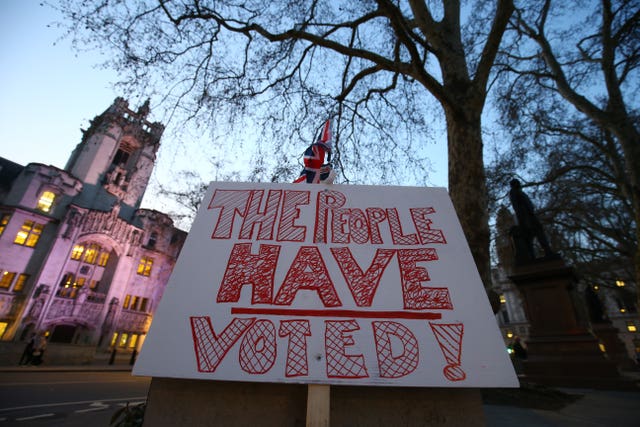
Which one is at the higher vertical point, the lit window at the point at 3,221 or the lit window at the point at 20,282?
the lit window at the point at 3,221

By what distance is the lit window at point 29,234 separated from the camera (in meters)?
17.5

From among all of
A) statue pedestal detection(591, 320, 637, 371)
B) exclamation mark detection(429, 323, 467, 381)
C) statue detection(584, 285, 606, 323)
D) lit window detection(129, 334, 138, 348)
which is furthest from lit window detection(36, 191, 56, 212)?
statue detection(584, 285, 606, 323)

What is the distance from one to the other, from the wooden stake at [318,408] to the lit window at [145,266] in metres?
26.1

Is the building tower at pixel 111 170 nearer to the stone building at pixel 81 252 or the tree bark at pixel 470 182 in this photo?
the stone building at pixel 81 252

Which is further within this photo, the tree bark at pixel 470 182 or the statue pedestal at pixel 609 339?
the statue pedestal at pixel 609 339

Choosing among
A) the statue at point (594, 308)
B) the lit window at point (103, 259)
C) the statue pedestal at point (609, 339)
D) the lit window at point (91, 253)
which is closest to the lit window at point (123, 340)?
the lit window at point (103, 259)

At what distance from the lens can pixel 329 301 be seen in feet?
5.10

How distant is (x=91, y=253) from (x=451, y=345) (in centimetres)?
2625

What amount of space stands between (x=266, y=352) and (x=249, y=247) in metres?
0.69

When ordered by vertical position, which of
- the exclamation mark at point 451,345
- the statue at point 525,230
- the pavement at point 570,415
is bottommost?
the pavement at point 570,415

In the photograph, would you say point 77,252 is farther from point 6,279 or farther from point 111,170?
point 111,170

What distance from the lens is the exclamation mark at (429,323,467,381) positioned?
4.34ft

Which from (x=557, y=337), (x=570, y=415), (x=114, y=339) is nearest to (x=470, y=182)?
(x=570, y=415)

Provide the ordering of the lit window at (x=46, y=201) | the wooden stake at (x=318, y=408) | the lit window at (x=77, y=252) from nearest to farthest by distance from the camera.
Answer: the wooden stake at (x=318, y=408) < the lit window at (x=46, y=201) < the lit window at (x=77, y=252)
